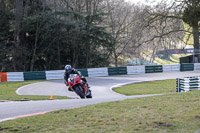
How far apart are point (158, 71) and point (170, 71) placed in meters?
1.37

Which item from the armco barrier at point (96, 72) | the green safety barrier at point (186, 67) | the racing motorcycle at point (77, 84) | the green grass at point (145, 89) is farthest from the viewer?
the green safety barrier at point (186, 67)

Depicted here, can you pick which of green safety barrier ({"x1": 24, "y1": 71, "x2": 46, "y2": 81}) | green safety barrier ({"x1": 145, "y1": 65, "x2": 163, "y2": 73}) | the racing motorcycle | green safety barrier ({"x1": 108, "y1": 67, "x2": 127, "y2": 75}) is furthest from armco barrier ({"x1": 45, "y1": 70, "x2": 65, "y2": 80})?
the racing motorcycle

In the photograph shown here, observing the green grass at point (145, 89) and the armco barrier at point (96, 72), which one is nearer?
the green grass at point (145, 89)

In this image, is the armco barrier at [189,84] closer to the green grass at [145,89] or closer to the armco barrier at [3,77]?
the green grass at [145,89]

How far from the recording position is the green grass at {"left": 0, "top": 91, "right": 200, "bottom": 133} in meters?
6.02

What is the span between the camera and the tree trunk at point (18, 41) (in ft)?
119

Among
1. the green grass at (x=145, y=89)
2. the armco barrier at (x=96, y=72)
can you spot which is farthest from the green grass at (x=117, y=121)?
the armco barrier at (x=96, y=72)

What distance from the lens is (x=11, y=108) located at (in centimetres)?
999

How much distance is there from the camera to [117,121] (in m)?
6.79

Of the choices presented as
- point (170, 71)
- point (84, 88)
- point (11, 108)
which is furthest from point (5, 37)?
point (11, 108)

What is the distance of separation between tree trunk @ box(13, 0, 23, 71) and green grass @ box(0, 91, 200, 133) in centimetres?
2915

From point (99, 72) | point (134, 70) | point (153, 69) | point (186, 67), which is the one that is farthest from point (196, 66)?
point (99, 72)

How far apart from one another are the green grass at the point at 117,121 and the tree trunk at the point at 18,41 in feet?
95.6

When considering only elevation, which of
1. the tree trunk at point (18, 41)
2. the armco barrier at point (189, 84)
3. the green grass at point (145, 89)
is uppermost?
the tree trunk at point (18, 41)
